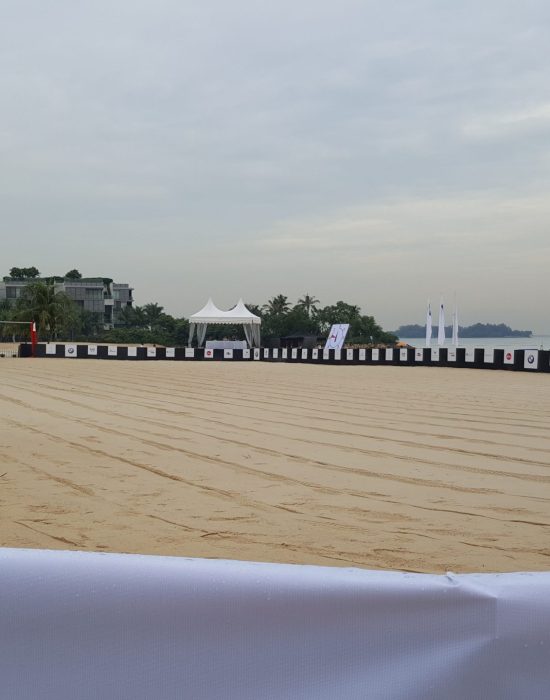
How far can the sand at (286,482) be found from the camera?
416 cm

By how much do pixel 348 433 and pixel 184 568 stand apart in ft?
23.8

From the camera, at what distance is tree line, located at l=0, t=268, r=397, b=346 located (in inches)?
2459

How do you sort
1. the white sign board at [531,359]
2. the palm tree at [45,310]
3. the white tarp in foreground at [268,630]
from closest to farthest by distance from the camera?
the white tarp in foreground at [268,630]
the white sign board at [531,359]
the palm tree at [45,310]

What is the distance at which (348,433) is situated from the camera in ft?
28.6

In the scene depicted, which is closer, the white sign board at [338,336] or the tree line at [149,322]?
the white sign board at [338,336]

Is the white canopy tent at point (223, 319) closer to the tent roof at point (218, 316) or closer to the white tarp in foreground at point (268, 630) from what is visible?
the tent roof at point (218, 316)

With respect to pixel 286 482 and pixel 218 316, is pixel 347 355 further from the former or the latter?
pixel 286 482

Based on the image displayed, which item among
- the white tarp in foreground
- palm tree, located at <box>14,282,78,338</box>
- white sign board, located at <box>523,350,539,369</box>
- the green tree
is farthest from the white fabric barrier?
the green tree

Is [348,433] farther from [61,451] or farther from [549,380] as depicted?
[549,380]

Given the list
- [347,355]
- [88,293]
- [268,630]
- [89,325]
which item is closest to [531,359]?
[347,355]

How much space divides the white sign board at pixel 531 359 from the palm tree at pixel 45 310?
4409cm

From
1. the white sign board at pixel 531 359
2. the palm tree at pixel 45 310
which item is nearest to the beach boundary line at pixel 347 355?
the white sign board at pixel 531 359

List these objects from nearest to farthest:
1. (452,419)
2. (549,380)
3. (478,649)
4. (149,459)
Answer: (478,649) < (149,459) < (452,419) < (549,380)

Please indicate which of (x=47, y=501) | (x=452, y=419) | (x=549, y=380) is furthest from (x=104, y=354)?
(x=47, y=501)
